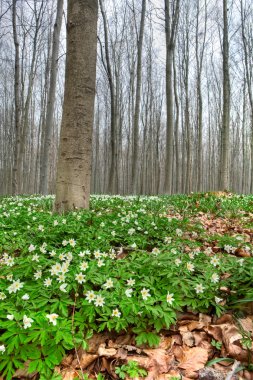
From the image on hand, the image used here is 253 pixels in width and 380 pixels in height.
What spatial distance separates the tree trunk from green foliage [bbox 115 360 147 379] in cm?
258

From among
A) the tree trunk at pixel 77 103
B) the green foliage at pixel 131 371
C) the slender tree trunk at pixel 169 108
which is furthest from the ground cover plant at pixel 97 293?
the slender tree trunk at pixel 169 108

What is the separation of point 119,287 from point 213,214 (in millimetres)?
3699

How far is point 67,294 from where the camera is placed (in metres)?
1.95

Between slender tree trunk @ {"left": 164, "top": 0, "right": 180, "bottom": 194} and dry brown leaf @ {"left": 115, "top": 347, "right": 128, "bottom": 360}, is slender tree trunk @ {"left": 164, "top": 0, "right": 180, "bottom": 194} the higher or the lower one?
the higher one

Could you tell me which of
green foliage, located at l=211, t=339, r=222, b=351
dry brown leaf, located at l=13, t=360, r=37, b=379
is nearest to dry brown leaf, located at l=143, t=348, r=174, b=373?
green foliage, located at l=211, t=339, r=222, b=351

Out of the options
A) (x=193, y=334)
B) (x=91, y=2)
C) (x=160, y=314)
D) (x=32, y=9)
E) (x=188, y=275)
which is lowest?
(x=193, y=334)

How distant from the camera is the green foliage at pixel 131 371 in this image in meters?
1.53

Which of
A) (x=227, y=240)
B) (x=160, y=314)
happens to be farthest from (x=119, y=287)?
(x=227, y=240)

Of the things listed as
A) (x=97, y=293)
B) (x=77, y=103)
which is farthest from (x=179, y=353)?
(x=77, y=103)

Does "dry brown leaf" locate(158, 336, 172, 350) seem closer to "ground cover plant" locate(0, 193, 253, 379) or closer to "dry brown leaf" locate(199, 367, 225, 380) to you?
"ground cover plant" locate(0, 193, 253, 379)

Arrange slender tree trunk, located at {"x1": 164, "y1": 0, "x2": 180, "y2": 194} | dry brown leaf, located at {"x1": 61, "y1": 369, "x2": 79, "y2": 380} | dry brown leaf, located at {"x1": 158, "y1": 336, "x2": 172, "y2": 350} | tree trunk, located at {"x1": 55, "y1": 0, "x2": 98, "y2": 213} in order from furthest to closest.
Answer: slender tree trunk, located at {"x1": 164, "y1": 0, "x2": 180, "y2": 194}, tree trunk, located at {"x1": 55, "y1": 0, "x2": 98, "y2": 213}, dry brown leaf, located at {"x1": 158, "y1": 336, "x2": 172, "y2": 350}, dry brown leaf, located at {"x1": 61, "y1": 369, "x2": 79, "y2": 380}

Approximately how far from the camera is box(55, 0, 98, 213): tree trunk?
3775 millimetres

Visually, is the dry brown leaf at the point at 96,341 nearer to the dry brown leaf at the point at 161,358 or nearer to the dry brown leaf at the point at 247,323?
the dry brown leaf at the point at 161,358

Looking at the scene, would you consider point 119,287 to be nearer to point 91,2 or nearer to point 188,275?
point 188,275
